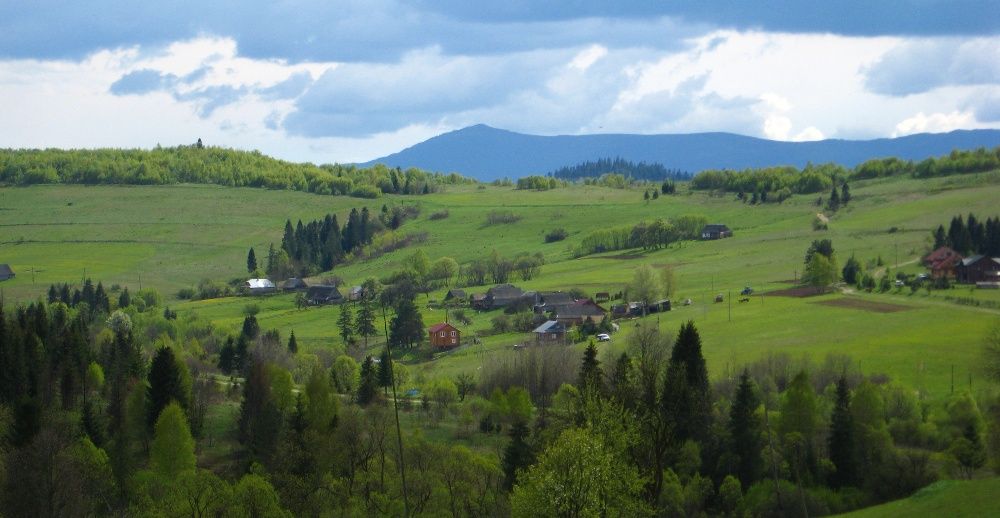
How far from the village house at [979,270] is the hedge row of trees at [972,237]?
297 inches

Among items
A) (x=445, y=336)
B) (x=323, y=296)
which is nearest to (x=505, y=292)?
(x=445, y=336)

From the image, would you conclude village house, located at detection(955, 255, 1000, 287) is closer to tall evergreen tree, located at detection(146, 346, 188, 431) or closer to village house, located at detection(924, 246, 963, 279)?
village house, located at detection(924, 246, 963, 279)

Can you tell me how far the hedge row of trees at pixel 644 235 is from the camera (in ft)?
576

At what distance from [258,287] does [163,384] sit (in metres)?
99.8

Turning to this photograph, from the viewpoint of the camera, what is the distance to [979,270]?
12200 centimetres

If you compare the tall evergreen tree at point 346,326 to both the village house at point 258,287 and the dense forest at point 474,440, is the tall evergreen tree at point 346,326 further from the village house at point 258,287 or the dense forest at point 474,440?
the village house at point 258,287

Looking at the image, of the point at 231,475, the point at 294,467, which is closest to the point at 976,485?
the point at 294,467

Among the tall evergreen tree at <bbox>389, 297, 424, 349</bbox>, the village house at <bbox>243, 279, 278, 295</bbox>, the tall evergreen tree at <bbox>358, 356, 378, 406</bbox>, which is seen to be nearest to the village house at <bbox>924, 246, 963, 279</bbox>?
the tall evergreen tree at <bbox>389, 297, 424, 349</bbox>

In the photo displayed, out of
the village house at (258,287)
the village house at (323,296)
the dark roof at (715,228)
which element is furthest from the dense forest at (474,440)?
the dark roof at (715,228)

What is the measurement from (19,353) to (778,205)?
14532 centimetres

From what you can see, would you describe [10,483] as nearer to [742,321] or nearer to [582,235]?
[742,321]

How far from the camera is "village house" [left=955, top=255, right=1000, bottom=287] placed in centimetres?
12112

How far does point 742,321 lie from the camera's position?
358 ft

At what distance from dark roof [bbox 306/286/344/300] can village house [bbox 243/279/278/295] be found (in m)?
13.6
